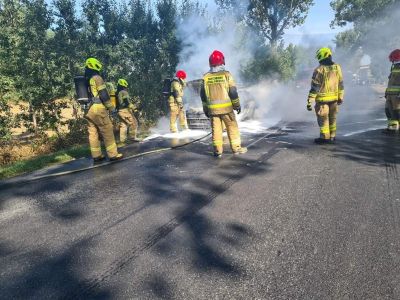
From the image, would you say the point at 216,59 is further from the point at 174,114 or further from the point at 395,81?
the point at 395,81

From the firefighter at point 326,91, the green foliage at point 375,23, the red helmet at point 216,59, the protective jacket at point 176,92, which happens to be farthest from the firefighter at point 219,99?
the green foliage at point 375,23

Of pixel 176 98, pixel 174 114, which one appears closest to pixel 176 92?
pixel 176 98

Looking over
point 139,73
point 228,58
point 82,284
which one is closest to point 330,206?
point 82,284

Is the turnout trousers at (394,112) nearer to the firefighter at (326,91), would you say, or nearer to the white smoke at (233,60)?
the firefighter at (326,91)

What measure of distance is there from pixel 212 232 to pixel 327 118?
5.04 metres

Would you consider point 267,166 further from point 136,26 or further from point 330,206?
point 136,26

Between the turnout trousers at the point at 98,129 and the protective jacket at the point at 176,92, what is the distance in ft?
12.5

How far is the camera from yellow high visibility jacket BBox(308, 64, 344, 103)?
7191 millimetres

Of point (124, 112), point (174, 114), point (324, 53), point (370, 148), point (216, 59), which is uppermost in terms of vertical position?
→ point (216, 59)

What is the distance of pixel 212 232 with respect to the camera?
11.0 feet

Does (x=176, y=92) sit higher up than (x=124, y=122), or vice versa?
(x=176, y=92)

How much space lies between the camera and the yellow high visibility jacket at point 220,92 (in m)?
6.55

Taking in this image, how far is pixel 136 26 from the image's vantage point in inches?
551

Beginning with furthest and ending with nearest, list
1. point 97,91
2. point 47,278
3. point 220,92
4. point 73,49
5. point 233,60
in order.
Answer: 1. point 233,60
2. point 73,49
3. point 97,91
4. point 220,92
5. point 47,278
